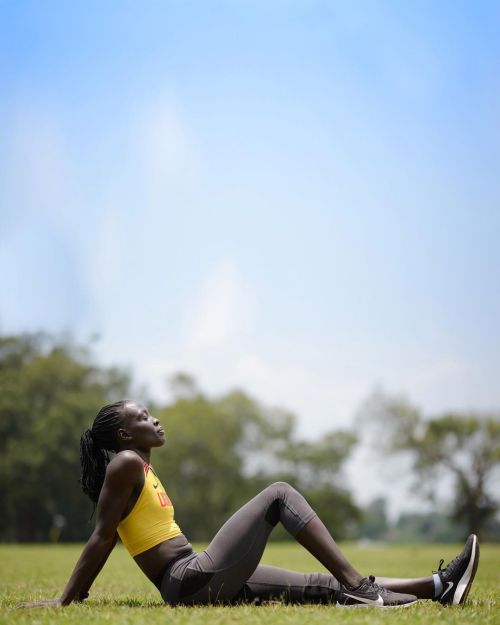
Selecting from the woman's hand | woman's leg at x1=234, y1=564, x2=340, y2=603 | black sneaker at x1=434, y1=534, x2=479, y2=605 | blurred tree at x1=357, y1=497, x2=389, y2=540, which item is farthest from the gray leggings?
blurred tree at x1=357, y1=497, x2=389, y2=540

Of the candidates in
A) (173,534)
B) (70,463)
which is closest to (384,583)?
(173,534)

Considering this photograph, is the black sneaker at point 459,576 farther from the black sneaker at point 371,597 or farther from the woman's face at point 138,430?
the woman's face at point 138,430

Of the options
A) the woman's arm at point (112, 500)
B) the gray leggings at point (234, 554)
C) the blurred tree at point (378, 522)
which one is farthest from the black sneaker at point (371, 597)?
the blurred tree at point (378, 522)

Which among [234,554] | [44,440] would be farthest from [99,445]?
[44,440]

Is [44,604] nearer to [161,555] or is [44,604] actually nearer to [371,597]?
[161,555]

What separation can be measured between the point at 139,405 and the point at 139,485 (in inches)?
26.6

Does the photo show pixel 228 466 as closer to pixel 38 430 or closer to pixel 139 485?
pixel 38 430

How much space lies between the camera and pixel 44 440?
5181cm

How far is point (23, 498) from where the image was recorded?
176 feet

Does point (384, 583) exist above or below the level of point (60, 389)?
below

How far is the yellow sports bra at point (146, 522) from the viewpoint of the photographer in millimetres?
6051

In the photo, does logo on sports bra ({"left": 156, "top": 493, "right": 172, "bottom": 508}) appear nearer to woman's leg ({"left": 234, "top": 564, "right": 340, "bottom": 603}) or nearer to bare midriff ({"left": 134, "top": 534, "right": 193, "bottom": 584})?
bare midriff ({"left": 134, "top": 534, "right": 193, "bottom": 584})

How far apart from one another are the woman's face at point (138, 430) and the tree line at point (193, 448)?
46035 millimetres

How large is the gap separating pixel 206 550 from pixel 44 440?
158 ft
